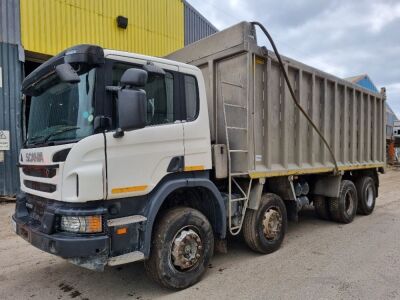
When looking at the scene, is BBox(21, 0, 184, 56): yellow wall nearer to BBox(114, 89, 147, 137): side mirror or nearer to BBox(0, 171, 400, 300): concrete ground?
BBox(0, 171, 400, 300): concrete ground

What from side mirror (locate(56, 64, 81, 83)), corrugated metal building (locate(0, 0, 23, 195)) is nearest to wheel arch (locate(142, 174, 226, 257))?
side mirror (locate(56, 64, 81, 83))

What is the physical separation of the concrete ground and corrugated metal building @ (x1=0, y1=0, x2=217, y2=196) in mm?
4474

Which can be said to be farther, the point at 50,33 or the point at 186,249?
the point at 50,33

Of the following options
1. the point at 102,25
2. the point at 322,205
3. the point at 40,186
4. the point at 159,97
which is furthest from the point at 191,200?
the point at 102,25

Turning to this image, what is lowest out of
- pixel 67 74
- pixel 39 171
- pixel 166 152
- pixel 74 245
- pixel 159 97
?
pixel 74 245

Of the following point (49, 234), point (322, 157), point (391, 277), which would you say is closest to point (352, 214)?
point (322, 157)

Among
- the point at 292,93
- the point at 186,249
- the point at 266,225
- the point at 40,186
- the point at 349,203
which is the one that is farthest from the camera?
the point at 349,203

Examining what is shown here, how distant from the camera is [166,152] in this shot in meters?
→ 3.73

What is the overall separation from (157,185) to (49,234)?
1150 mm

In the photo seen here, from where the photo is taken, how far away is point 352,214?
24.1 ft

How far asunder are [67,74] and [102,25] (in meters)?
8.79

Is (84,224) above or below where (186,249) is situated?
above

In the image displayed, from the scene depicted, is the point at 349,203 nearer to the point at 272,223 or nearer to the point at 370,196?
the point at 370,196

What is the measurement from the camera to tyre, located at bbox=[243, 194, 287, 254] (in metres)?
4.86
